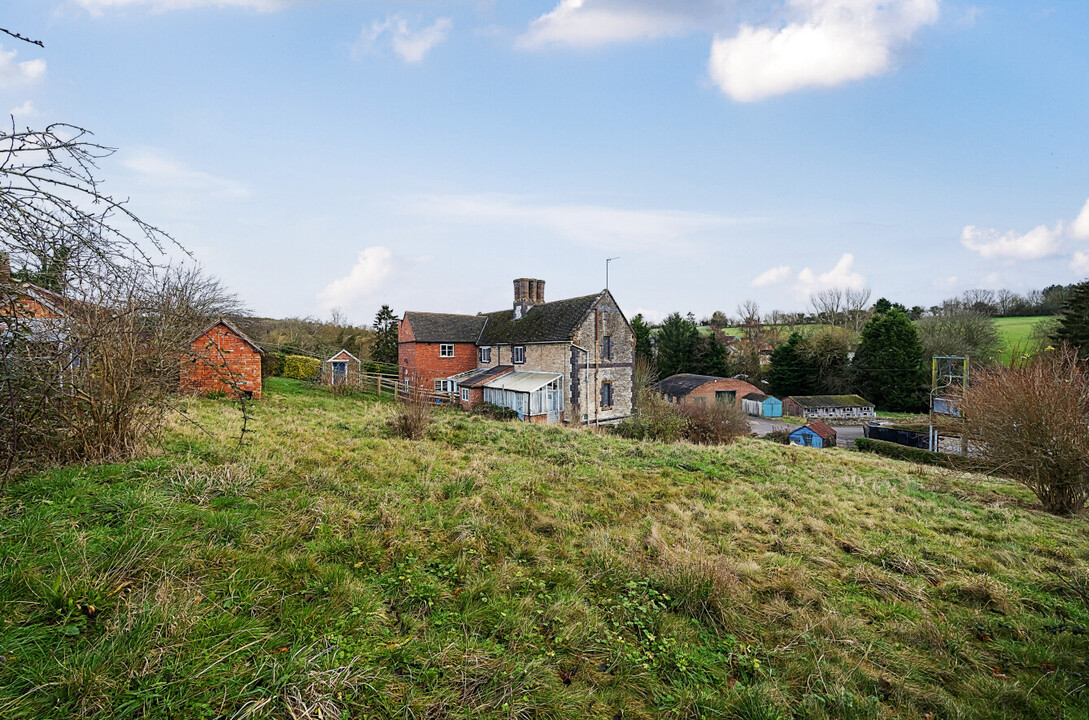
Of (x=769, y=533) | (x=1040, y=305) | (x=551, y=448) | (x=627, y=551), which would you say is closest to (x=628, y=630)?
(x=627, y=551)

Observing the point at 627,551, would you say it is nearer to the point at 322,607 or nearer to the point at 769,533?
the point at 769,533

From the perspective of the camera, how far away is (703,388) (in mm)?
44188

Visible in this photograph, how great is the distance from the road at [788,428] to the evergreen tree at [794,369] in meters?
7.88

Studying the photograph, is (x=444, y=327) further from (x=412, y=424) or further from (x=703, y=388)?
(x=703, y=388)

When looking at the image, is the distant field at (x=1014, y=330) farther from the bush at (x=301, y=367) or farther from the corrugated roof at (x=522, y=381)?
the bush at (x=301, y=367)

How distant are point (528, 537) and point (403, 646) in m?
2.53

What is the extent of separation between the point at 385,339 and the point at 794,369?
43670 mm

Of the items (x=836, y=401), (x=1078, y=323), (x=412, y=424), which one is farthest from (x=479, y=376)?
(x=1078, y=323)

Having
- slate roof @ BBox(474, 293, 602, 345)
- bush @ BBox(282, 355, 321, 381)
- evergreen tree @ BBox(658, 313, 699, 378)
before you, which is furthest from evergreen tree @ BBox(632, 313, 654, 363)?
bush @ BBox(282, 355, 321, 381)

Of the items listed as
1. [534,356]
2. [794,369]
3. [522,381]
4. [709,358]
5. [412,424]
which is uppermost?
[709,358]

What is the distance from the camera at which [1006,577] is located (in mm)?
6043

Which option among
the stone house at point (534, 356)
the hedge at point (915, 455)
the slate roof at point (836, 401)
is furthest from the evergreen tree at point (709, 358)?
the stone house at point (534, 356)

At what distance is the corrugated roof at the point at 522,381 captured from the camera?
26.1 metres

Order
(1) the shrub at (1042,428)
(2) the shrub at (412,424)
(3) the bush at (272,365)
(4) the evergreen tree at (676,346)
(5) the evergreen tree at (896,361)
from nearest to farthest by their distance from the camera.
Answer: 1. (1) the shrub at (1042,428)
2. (2) the shrub at (412,424)
3. (3) the bush at (272,365)
4. (5) the evergreen tree at (896,361)
5. (4) the evergreen tree at (676,346)
